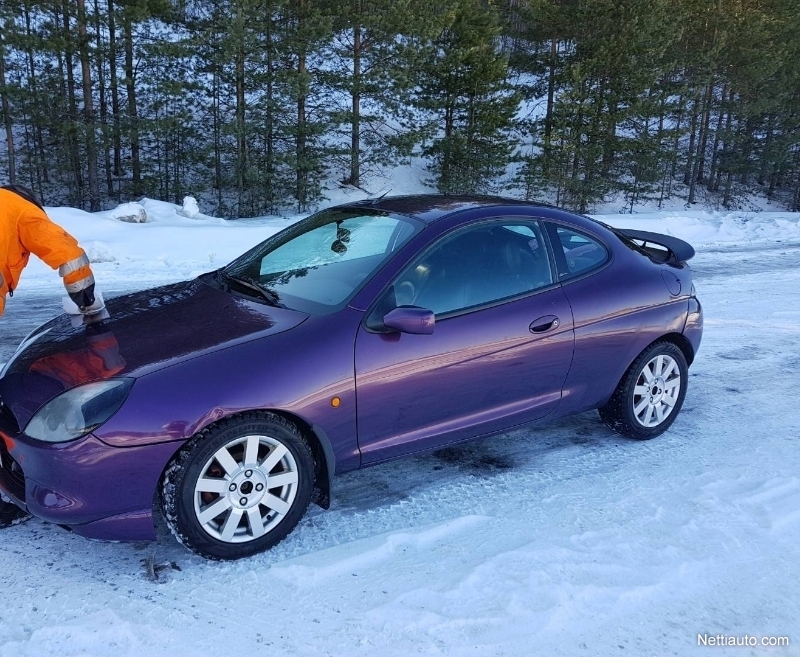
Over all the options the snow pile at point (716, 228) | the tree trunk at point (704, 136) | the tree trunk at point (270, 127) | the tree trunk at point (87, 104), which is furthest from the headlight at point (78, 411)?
the tree trunk at point (704, 136)

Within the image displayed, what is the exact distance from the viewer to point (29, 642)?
2.34m

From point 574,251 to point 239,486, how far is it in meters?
2.38

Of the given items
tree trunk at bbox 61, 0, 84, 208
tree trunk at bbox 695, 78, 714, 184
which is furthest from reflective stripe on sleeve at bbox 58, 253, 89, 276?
tree trunk at bbox 695, 78, 714, 184

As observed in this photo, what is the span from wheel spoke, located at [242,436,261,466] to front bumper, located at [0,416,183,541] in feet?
0.95

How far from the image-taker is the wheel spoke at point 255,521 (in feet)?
9.37

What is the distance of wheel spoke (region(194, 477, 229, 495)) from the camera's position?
2.72m

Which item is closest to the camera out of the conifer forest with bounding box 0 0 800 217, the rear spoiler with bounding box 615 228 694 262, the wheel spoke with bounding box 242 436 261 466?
the wheel spoke with bounding box 242 436 261 466

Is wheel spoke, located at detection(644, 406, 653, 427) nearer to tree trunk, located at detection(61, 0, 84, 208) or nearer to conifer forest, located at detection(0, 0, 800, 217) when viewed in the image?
conifer forest, located at detection(0, 0, 800, 217)

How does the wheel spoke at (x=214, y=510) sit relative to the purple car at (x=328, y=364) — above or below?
below

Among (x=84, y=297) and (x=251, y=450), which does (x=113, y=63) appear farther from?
(x=251, y=450)

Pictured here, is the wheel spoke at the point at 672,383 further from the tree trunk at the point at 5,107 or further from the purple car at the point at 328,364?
the tree trunk at the point at 5,107

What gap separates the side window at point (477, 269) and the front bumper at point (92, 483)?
137 cm

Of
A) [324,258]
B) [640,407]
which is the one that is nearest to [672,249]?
[640,407]

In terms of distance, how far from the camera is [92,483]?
2.57 meters
